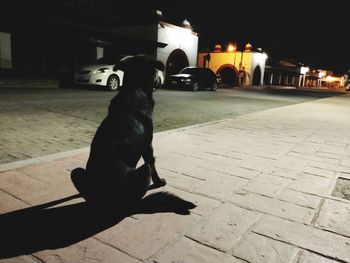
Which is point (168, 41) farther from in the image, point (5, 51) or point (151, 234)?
Answer: point (151, 234)

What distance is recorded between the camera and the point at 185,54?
24.4 meters

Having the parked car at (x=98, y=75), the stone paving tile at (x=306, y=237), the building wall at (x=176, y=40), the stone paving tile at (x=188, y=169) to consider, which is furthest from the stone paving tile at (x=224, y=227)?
the building wall at (x=176, y=40)

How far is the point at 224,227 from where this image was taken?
2.43 m

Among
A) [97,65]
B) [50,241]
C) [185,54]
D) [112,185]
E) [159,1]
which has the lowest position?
[50,241]

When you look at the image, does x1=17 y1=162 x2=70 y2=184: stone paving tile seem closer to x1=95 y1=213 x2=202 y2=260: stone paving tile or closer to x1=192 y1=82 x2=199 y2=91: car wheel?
x1=95 y1=213 x2=202 y2=260: stone paving tile

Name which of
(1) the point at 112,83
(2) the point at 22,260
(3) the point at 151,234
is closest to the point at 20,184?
(2) the point at 22,260

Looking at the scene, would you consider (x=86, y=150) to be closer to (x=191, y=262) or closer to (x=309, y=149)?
(x=191, y=262)

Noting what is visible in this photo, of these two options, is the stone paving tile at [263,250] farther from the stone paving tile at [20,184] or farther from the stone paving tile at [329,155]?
the stone paving tile at [329,155]

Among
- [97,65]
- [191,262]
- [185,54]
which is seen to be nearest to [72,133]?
[191,262]

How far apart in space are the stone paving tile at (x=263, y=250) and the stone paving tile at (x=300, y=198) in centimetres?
86

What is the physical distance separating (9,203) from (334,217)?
294 cm

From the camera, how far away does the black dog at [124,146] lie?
2.32 m

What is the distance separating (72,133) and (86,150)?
4.67 ft

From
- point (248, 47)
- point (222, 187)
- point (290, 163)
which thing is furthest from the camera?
point (248, 47)
